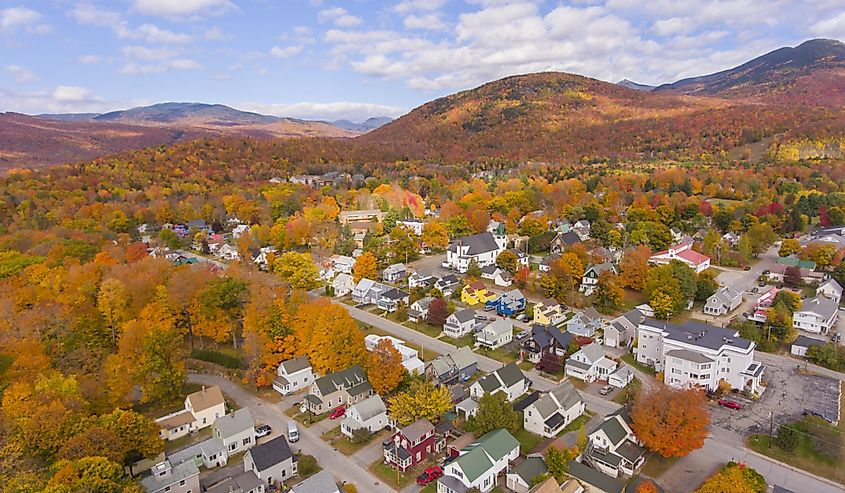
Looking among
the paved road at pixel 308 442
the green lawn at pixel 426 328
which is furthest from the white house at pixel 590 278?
the paved road at pixel 308 442

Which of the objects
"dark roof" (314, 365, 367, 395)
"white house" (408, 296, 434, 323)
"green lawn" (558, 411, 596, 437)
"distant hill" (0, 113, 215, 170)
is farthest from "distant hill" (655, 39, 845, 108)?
"distant hill" (0, 113, 215, 170)

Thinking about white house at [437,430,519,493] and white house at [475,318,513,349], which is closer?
white house at [437,430,519,493]

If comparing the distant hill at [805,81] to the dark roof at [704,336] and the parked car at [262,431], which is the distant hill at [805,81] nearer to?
the dark roof at [704,336]

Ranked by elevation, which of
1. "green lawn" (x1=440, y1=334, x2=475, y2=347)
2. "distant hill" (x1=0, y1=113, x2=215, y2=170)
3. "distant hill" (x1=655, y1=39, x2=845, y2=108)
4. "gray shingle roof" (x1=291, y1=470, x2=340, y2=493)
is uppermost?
"distant hill" (x1=655, y1=39, x2=845, y2=108)

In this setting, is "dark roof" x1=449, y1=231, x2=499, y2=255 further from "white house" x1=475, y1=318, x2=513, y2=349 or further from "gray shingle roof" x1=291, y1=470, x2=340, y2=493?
"gray shingle roof" x1=291, y1=470, x2=340, y2=493

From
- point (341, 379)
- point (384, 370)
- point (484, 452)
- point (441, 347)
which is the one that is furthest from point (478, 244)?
point (484, 452)
